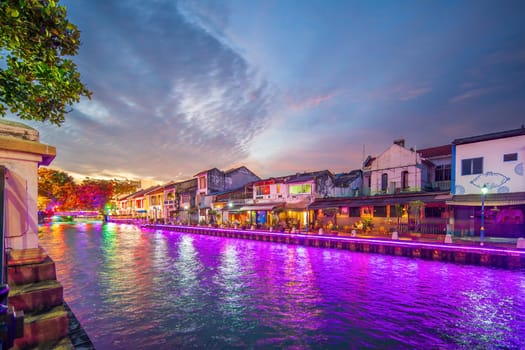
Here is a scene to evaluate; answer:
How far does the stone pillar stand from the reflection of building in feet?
82.6

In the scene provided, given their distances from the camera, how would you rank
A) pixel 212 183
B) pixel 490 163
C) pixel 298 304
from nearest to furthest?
pixel 298 304, pixel 490 163, pixel 212 183

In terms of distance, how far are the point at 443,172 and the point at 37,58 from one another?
33.5 meters

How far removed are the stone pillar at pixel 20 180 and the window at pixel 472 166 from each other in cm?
2795

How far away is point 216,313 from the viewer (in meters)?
9.94

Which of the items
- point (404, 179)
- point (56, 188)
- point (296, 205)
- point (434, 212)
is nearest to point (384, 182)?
point (404, 179)

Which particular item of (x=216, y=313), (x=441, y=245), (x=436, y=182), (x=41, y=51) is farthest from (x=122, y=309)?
(x=436, y=182)

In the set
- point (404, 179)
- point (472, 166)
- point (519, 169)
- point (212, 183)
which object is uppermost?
point (472, 166)

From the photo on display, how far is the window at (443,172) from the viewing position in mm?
28823

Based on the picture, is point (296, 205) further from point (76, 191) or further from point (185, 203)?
point (76, 191)

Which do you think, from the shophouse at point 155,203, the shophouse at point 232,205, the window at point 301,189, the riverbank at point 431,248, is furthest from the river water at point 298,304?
the shophouse at point 155,203

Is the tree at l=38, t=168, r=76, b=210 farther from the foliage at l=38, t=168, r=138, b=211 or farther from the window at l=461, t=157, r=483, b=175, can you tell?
the window at l=461, t=157, r=483, b=175

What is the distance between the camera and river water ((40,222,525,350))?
8.00 metres

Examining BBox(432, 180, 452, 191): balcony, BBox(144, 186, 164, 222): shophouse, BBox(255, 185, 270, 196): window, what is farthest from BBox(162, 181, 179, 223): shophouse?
BBox(432, 180, 452, 191): balcony

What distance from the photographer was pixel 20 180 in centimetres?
438
